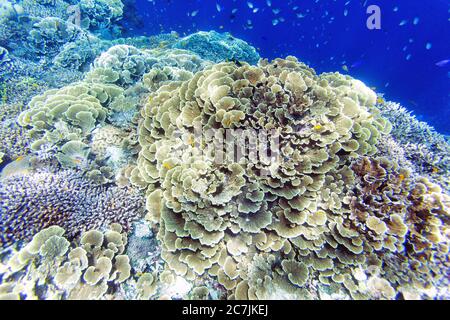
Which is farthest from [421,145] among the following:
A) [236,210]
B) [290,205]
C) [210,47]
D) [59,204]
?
[210,47]

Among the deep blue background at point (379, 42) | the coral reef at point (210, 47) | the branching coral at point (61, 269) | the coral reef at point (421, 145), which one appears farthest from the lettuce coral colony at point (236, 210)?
the deep blue background at point (379, 42)

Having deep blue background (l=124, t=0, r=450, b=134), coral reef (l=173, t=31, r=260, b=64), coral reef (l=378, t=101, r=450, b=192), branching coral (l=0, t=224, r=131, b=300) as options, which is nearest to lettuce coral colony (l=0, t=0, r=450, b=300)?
branching coral (l=0, t=224, r=131, b=300)

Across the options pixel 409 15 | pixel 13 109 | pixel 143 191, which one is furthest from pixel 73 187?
pixel 409 15

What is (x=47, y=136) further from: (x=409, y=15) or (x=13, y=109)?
(x=409, y=15)

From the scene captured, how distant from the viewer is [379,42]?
209 feet

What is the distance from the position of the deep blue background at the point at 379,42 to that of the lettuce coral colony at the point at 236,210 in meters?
41.3

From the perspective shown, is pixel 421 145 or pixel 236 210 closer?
pixel 236 210

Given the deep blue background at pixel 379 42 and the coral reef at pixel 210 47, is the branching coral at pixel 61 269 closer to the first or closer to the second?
the coral reef at pixel 210 47

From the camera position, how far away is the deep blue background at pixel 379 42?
45.7 m

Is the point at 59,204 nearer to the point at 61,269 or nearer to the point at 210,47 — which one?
the point at 61,269

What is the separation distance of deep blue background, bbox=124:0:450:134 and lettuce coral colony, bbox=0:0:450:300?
135 feet

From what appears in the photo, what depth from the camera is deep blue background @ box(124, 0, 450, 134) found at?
150ft

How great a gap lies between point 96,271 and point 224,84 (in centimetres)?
309

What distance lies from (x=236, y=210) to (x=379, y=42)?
81201 mm
